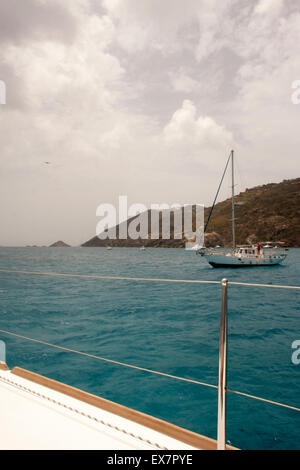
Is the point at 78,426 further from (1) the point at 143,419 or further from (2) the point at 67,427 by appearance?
(1) the point at 143,419

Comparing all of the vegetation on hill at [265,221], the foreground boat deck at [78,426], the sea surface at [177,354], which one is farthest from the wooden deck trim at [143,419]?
the vegetation on hill at [265,221]

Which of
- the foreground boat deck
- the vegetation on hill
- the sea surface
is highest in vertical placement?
the vegetation on hill

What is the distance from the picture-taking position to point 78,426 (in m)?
1.50

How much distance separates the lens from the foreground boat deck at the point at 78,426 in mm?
1381

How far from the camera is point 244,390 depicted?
461 centimetres

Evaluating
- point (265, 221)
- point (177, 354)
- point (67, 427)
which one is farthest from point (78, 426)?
point (265, 221)

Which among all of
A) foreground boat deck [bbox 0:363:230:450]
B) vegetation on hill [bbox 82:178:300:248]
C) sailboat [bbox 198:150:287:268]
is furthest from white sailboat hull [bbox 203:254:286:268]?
vegetation on hill [bbox 82:178:300:248]

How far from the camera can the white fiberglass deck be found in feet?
4.52

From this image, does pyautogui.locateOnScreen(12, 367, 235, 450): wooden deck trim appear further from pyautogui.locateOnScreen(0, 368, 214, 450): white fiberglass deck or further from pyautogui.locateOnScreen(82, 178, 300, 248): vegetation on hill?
pyautogui.locateOnScreen(82, 178, 300, 248): vegetation on hill

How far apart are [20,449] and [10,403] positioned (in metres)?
0.44

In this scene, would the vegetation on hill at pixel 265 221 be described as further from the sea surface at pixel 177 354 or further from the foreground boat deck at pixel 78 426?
the foreground boat deck at pixel 78 426

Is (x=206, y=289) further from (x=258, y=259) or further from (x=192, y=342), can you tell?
(x=258, y=259)

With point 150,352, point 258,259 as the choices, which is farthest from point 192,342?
point 258,259

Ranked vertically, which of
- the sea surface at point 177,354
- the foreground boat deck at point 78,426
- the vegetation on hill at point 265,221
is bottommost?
the sea surface at point 177,354
